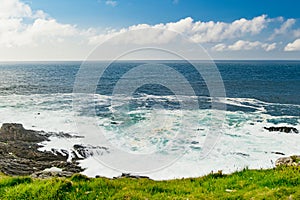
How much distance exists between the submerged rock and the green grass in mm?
15295

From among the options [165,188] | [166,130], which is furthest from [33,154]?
[165,188]

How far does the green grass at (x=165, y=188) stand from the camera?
7223 mm

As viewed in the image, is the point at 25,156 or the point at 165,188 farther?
the point at 25,156

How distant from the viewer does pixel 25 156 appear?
26.1m

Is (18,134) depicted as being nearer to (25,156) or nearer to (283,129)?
(25,156)

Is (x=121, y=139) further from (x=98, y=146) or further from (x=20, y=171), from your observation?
(x=20, y=171)

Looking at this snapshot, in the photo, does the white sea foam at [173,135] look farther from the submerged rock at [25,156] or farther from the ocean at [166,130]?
the submerged rock at [25,156]

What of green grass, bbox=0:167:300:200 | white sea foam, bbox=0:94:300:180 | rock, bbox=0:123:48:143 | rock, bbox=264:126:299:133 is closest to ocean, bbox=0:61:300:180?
white sea foam, bbox=0:94:300:180

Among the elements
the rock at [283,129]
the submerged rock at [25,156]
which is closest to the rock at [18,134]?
the submerged rock at [25,156]

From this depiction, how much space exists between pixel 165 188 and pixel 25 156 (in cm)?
2160

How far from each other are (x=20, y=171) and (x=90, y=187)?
17513mm

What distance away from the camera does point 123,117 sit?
130 ft

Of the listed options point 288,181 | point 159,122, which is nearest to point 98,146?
point 159,122

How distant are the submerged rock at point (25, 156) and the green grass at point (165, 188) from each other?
1530 centimetres
